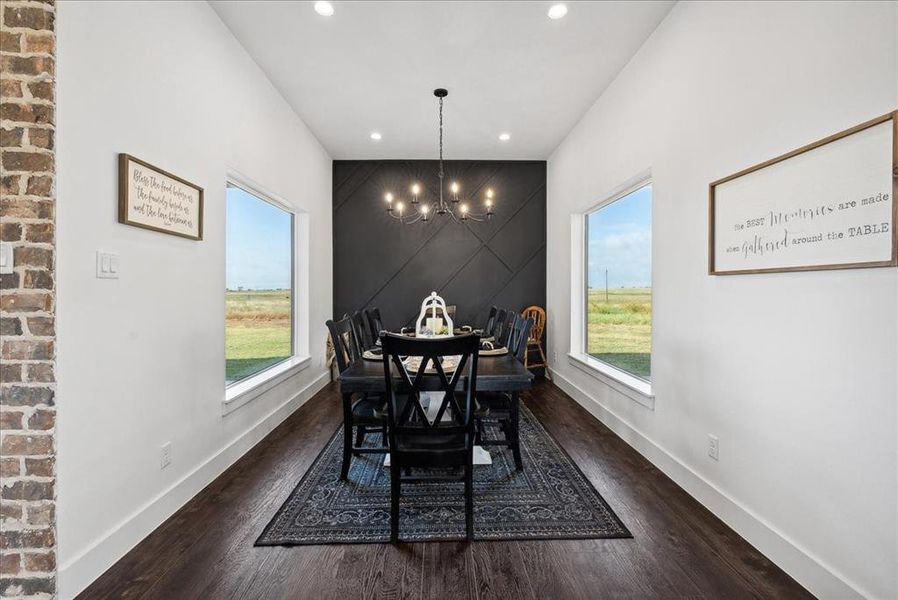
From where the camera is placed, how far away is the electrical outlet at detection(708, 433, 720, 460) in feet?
7.57

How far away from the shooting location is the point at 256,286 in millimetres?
3949

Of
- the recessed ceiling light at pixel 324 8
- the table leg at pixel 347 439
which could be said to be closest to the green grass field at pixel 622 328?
the table leg at pixel 347 439

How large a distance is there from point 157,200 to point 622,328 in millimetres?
3831

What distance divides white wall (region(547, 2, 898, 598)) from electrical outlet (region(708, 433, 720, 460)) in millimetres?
42

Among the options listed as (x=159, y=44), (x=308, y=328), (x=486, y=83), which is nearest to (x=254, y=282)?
(x=308, y=328)

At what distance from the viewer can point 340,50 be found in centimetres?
315

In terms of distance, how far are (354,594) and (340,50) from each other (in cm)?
340

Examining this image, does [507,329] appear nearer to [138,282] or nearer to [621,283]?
[621,283]

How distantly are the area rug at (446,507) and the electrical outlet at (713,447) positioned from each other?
2.11 feet

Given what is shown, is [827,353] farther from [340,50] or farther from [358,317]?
[340,50]

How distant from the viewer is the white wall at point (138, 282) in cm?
172

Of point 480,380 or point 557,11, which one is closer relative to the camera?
point 480,380

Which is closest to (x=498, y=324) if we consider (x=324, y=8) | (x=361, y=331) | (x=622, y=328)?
(x=622, y=328)

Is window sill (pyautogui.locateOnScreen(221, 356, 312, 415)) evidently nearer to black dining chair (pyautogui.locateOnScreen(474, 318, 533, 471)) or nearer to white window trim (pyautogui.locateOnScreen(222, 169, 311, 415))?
white window trim (pyautogui.locateOnScreen(222, 169, 311, 415))
